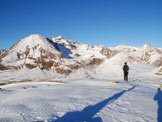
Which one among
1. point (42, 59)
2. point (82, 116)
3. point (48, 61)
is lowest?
point (82, 116)

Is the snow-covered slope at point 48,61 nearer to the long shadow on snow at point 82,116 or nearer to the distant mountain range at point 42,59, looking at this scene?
the distant mountain range at point 42,59

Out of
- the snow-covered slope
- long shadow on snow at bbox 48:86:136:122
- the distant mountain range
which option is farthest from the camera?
the distant mountain range

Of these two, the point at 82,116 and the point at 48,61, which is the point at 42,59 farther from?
the point at 82,116

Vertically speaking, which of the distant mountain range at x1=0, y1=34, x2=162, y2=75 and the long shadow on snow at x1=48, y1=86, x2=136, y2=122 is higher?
the distant mountain range at x1=0, y1=34, x2=162, y2=75

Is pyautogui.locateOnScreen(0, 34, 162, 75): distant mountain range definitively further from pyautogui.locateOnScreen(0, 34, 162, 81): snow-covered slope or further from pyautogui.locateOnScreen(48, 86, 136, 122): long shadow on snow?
Result: pyautogui.locateOnScreen(48, 86, 136, 122): long shadow on snow

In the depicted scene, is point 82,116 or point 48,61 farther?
point 48,61

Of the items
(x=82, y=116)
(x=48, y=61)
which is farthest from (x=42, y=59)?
(x=82, y=116)

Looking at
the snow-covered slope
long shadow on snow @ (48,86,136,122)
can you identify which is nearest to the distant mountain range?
the snow-covered slope

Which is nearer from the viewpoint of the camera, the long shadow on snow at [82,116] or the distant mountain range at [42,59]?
the long shadow on snow at [82,116]

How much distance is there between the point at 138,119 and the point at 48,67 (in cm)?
9001

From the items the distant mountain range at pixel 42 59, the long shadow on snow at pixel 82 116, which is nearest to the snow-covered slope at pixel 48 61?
the distant mountain range at pixel 42 59

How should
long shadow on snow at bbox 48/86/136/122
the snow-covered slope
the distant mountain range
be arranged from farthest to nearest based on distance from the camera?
the distant mountain range → the snow-covered slope → long shadow on snow at bbox 48/86/136/122

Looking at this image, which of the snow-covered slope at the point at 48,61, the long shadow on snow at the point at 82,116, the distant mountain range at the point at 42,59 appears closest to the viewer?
the long shadow on snow at the point at 82,116

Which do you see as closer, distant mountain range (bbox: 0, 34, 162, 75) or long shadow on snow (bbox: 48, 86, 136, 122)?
long shadow on snow (bbox: 48, 86, 136, 122)
